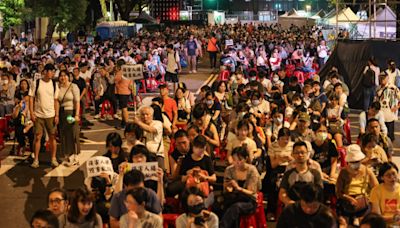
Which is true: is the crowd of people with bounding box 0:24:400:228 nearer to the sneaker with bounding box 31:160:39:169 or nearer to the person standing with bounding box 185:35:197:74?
the sneaker with bounding box 31:160:39:169

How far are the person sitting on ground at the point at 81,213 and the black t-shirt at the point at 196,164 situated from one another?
197 cm

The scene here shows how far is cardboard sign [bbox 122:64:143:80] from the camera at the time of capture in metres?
15.1

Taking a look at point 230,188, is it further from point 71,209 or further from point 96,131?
point 96,131

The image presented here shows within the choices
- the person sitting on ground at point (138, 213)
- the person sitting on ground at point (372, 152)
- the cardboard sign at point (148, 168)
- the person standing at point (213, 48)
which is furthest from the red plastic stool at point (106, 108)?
the person standing at point (213, 48)

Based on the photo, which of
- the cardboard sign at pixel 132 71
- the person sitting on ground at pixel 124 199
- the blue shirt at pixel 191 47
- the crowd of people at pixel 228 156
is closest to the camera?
the crowd of people at pixel 228 156

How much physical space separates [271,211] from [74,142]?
4.32m

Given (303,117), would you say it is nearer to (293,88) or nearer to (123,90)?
(293,88)

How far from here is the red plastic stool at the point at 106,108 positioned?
57.1 feet

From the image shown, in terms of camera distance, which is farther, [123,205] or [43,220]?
[123,205]

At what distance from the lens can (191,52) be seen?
27984 millimetres

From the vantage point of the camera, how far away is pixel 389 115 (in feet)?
42.8

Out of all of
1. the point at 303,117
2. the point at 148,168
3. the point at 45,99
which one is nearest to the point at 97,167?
the point at 148,168

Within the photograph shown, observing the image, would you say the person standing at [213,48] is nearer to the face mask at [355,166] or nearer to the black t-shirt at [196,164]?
the black t-shirt at [196,164]

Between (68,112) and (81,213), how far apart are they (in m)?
5.59
